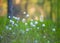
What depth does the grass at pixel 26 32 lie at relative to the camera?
145 centimetres

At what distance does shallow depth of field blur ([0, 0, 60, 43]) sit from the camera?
145 cm

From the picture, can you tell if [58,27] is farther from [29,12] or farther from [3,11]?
Result: [3,11]

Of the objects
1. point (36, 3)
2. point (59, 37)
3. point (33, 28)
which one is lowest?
point (59, 37)

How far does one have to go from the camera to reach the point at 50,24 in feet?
4.76

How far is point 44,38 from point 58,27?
0.58ft

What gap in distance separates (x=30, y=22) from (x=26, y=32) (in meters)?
0.11

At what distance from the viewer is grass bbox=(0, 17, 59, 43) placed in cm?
145

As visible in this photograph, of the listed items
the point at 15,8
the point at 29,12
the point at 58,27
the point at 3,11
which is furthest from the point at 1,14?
the point at 58,27

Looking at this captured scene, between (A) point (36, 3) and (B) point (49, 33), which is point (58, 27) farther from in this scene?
(A) point (36, 3)

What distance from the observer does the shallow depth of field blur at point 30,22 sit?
4.75ft

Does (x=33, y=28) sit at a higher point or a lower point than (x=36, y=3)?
Result: lower

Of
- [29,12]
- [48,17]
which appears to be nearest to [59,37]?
[48,17]

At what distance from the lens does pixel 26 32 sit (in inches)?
57.1

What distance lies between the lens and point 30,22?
1.45 meters
